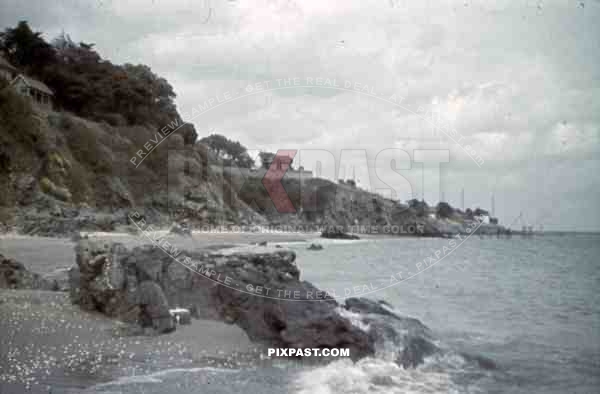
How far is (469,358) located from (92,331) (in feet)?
12.8

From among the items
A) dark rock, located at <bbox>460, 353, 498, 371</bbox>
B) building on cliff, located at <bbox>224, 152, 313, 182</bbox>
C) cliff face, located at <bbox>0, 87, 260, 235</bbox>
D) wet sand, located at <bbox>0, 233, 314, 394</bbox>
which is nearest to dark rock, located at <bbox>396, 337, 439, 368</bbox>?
dark rock, located at <bbox>460, 353, 498, 371</bbox>

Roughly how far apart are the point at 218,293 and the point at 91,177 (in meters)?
18.1

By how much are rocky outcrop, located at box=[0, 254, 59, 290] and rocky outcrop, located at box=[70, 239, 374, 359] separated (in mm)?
916

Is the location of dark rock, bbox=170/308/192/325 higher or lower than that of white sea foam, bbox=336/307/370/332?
lower

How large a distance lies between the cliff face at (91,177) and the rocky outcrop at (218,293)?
27.6 feet

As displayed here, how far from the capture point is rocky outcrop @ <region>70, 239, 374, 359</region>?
14.4 feet

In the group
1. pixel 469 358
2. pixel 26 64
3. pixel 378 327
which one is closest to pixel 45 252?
pixel 378 327

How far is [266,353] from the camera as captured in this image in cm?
449

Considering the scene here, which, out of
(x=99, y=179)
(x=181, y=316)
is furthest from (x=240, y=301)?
(x=99, y=179)

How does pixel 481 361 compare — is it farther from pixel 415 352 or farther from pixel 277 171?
pixel 277 171

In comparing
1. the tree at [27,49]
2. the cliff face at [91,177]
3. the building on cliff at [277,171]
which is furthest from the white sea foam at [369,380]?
the building on cliff at [277,171]

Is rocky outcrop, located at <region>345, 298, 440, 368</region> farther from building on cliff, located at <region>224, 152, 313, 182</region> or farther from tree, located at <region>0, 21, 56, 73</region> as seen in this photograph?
building on cliff, located at <region>224, 152, 313, 182</region>

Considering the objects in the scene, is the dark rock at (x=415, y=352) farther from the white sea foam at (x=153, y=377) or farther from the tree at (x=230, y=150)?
the tree at (x=230, y=150)

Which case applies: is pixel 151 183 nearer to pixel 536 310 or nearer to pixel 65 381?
pixel 536 310
